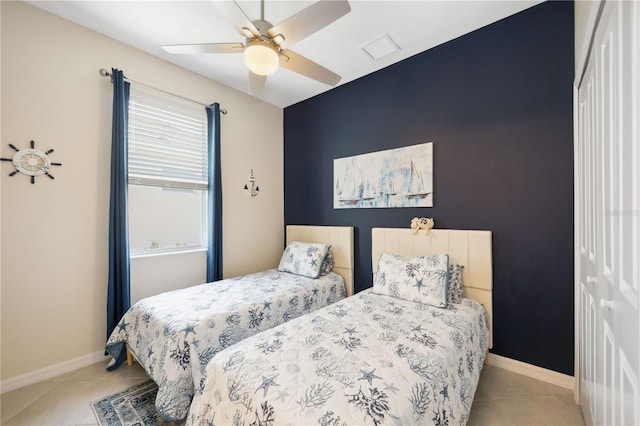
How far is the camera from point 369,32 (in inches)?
88.8

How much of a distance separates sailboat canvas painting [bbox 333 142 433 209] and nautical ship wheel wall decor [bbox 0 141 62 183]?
261cm

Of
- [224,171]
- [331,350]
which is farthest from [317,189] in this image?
[331,350]

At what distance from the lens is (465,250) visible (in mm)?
2270

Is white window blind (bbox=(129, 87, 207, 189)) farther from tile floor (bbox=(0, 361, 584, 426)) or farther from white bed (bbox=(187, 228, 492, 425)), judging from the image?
white bed (bbox=(187, 228, 492, 425))

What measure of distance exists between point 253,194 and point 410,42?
2427 mm

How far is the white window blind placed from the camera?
8.36ft

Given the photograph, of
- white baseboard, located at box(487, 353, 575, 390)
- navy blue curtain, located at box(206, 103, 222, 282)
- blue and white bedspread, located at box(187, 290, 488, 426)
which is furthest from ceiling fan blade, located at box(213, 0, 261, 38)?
white baseboard, located at box(487, 353, 575, 390)

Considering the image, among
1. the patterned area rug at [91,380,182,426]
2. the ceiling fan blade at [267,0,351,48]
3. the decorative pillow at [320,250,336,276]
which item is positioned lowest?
the patterned area rug at [91,380,182,426]

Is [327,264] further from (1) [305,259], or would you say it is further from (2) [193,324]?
(2) [193,324]

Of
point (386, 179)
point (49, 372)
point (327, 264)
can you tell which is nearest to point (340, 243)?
point (327, 264)

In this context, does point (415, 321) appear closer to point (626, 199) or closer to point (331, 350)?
point (331, 350)

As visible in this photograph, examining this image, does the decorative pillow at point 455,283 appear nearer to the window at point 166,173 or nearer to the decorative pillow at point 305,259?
the decorative pillow at point 305,259

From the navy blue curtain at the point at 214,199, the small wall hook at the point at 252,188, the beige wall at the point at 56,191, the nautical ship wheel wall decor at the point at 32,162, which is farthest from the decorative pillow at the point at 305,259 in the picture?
the nautical ship wheel wall decor at the point at 32,162

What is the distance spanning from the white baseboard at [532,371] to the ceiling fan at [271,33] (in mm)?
2758
